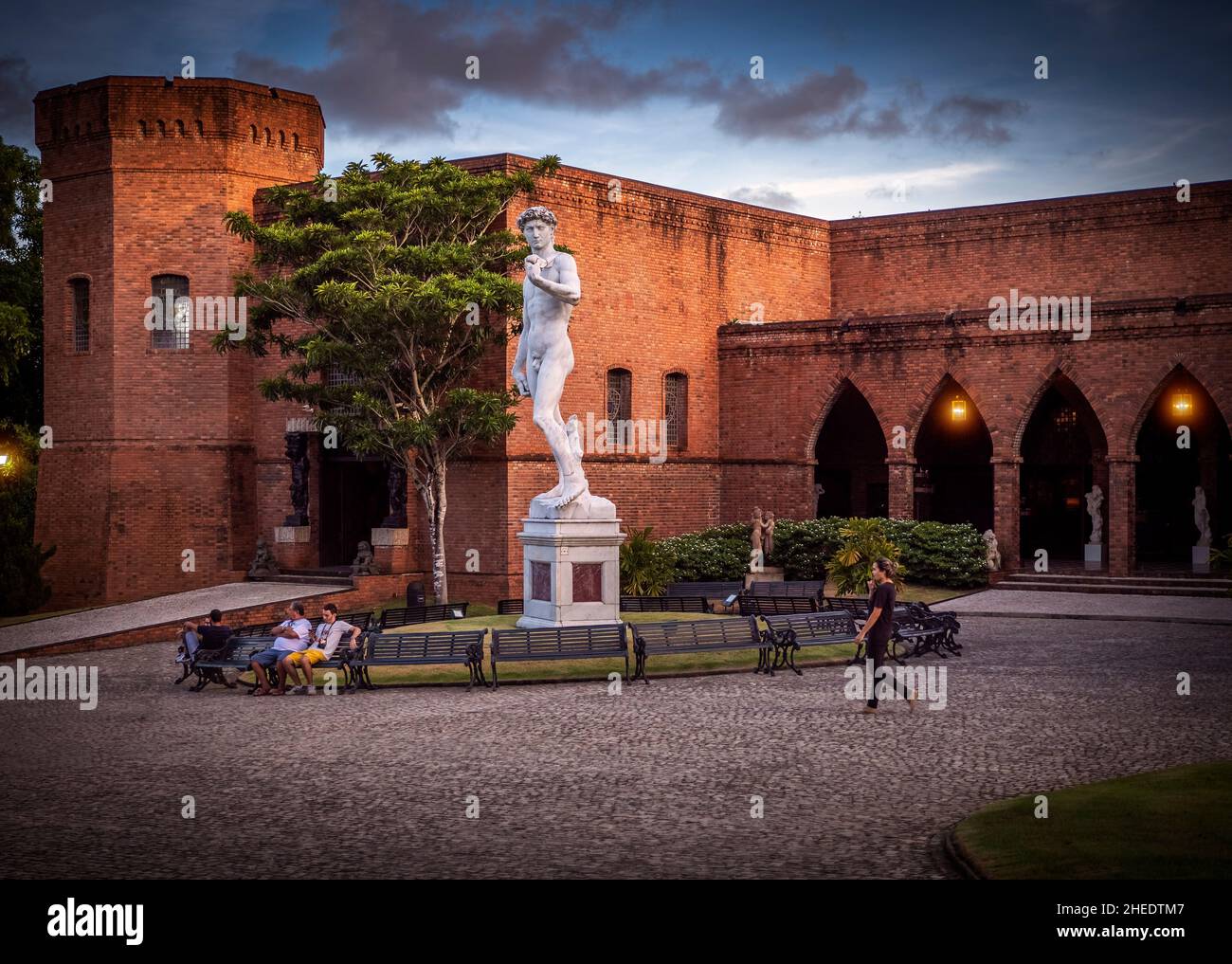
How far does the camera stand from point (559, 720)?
12750 millimetres

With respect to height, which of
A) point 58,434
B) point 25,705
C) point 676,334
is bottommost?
point 25,705

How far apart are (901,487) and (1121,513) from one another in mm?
Result: 4606

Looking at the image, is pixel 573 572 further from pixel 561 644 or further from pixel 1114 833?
pixel 1114 833

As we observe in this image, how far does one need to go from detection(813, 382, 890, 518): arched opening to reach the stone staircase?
6.98 meters

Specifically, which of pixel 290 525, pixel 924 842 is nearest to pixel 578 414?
pixel 290 525

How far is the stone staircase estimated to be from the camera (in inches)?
988

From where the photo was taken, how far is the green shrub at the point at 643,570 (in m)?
23.8

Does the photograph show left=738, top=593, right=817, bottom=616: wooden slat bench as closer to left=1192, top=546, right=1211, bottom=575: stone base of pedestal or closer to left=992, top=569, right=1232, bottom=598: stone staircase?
left=992, top=569, right=1232, bottom=598: stone staircase

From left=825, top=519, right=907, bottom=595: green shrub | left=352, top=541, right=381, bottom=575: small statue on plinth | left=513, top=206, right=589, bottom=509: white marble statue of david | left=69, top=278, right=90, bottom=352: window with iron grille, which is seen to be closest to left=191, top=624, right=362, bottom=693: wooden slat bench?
left=513, top=206, right=589, bottom=509: white marble statue of david

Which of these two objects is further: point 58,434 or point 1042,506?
point 1042,506

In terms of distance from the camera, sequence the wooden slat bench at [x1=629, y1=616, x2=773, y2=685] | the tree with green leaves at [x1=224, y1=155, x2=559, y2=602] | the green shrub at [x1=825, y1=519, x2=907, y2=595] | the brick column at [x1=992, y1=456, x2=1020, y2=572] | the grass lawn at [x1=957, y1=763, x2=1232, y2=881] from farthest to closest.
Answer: the brick column at [x1=992, y1=456, x2=1020, y2=572] → the green shrub at [x1=825, y1=519, x2=907, y2=595] → the tree with green leaves at [x1=224, y1=155, x2=559, y2=602] → the wooden slat bench at [x1=629, y1=616, x2=773, y2=685] → the grass lawn at [x1=957, y1=763, x2=1232, y2=881]

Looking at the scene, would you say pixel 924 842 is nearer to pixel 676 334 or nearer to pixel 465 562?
pixel 465 562
